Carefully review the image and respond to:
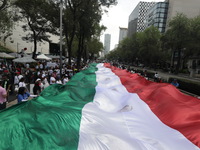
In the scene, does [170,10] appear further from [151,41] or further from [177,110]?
[177,110]

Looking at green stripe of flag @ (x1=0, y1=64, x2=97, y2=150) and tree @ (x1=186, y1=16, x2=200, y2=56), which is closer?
green stripe of flag @ (x1=0, y1=64, x2=97, y2=150)

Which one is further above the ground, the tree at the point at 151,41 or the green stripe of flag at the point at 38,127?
the tree at the point at 151,41

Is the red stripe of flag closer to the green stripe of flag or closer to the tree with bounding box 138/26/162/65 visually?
the green stripe of flag

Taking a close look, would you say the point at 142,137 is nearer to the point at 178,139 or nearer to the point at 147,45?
the point at 178,139

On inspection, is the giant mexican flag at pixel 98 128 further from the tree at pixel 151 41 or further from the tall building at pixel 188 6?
the tall building at pixel 188 6

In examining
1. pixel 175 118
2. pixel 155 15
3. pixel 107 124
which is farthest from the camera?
pixel 155 15

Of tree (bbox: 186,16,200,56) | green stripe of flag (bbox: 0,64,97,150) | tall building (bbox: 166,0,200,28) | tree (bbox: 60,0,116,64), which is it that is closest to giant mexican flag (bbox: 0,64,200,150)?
green stripe of flag (bbox: 0,64,97,150)

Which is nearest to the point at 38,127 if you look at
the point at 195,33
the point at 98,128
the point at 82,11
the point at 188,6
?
the point at 98,128

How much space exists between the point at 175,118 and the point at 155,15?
77.9 meters

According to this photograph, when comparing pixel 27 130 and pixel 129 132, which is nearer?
pixel 27 130

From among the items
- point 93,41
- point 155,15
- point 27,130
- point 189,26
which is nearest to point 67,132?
point 27,130

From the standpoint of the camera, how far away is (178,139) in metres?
3.07

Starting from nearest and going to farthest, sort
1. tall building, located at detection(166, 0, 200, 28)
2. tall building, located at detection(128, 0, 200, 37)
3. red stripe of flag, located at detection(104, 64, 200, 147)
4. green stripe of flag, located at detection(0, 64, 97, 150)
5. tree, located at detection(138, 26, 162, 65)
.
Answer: green stripe of flag, located at detection(0, 64, 97, 150)
red stripe of flag, located at detection(104, 64, 200, 147)
tree, located at detection(138, 26, 162, 65)
tall building, located at detection(166, 0, 200, 28)
tall building, located at detection(128, 0, 200, 37)

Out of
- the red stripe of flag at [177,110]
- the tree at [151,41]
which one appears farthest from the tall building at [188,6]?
the red stripe of flag at [177,110]
